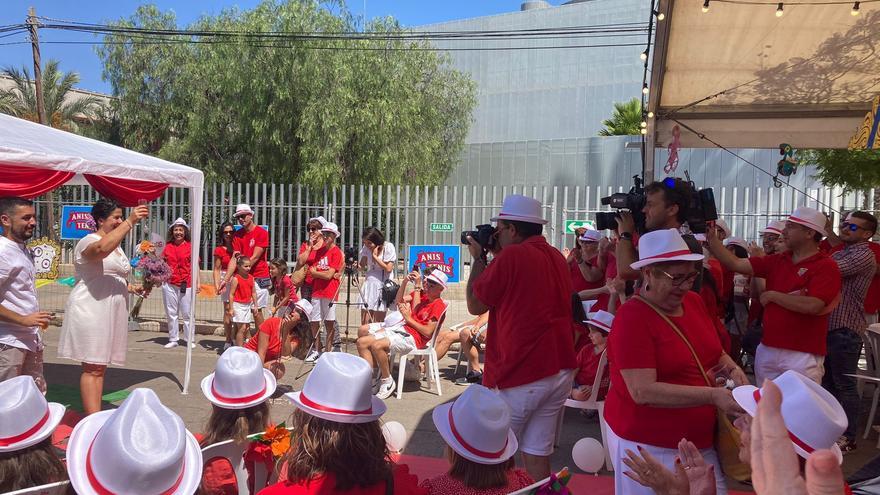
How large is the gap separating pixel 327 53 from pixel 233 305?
11.9 m

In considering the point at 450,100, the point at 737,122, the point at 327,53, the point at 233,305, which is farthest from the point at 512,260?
the point at 450,100

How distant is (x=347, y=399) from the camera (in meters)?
2.42

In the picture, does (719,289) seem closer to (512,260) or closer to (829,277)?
(829,277)

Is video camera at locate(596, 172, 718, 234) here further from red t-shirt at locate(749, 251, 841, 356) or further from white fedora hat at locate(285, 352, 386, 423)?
white fedora hat at locate(285, 352, 386, 423)

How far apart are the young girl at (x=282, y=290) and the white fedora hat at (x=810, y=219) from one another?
216 inches

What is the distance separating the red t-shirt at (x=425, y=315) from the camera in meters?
7.61

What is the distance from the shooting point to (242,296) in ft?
30.6

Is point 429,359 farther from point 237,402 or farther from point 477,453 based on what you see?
point 477,453

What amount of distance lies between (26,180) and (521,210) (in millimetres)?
4092

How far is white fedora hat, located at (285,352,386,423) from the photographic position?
238 centimetres

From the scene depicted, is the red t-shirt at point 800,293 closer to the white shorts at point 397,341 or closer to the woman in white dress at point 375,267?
the white shorts at point 397,341

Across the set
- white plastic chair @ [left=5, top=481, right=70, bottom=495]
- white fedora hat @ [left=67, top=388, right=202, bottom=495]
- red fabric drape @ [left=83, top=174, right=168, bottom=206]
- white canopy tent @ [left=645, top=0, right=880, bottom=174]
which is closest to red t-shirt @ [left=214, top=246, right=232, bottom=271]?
red fabric drape @ [left=83, top=174, right=168, bottom=206]

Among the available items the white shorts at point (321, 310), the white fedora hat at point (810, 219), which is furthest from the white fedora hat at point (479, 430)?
the white shorts at point (321, 310)

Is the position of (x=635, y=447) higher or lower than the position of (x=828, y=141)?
lower
